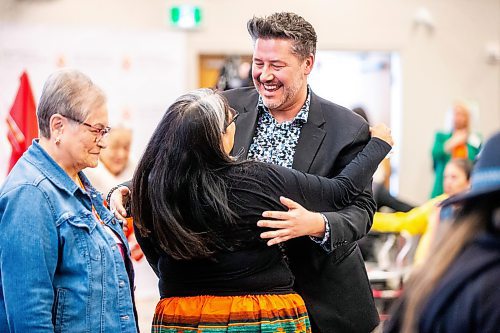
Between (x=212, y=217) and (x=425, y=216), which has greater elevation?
(x=212, y=217)

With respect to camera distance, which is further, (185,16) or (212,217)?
(185,16)

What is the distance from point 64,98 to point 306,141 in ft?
2.62

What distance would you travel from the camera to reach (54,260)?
6.77ft


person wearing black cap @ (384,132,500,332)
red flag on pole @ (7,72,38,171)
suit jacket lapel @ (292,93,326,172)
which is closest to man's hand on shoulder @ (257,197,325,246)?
suit jacket lapel @ (292,93,326,172)

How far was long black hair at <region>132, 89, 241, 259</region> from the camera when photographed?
214 centimetres

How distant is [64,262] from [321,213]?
714mm

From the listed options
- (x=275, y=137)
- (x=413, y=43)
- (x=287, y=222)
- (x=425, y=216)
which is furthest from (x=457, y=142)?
(x=287, y=222)

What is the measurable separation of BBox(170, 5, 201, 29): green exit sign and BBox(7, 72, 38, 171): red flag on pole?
13.7 ft

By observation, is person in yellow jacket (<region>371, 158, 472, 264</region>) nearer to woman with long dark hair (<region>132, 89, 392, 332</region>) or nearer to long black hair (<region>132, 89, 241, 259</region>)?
woman with long dark hair (<region>132, 89, 392, 332</region>)

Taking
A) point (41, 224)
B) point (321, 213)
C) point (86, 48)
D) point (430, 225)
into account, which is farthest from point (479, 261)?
point (86, 48)

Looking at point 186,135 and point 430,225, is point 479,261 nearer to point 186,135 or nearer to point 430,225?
point 186,135

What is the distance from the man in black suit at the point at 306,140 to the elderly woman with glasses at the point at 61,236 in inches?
21.8

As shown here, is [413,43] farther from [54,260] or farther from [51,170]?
[54,260]

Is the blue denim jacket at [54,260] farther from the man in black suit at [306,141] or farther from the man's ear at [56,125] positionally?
the man in black suit at [306,141]
